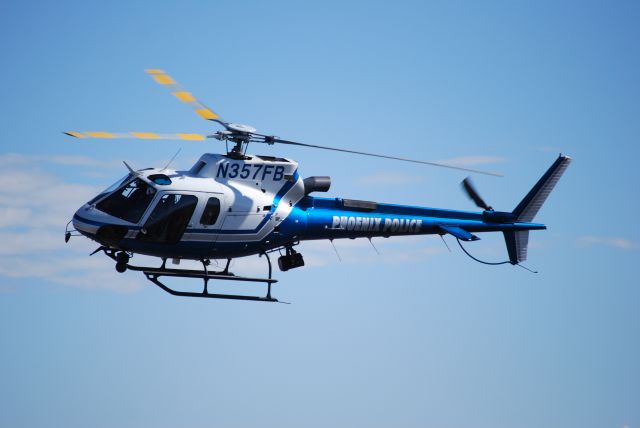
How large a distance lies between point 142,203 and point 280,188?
4.47 m

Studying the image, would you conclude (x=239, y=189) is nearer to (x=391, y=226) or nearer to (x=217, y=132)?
(x=217, y=132)

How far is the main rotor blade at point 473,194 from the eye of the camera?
3516 cm

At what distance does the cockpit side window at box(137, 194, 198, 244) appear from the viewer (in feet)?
97.1

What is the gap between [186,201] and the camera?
98.3 ft

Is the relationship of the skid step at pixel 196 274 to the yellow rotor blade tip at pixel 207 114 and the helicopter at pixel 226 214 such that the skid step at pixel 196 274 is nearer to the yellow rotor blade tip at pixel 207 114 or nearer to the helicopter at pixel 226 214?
the helicopter at pixel 226 214

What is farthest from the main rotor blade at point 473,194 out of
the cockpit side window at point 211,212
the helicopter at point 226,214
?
the cockpit side window at point 211,212

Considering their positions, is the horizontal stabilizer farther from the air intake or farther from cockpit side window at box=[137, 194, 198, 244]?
cockpit side window at box=[137, 194, 198, 244]

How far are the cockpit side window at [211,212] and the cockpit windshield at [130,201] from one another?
5.28 ft

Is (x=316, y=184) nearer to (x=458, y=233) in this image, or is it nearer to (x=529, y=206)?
(x=458, y=233)

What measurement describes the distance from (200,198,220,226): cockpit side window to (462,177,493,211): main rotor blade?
926 cm

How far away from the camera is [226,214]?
30.6 metres

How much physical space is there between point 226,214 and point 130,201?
285 centimetres

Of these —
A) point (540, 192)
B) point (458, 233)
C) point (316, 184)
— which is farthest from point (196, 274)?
point (540, 192)

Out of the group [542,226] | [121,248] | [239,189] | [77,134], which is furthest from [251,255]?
[542,226]
